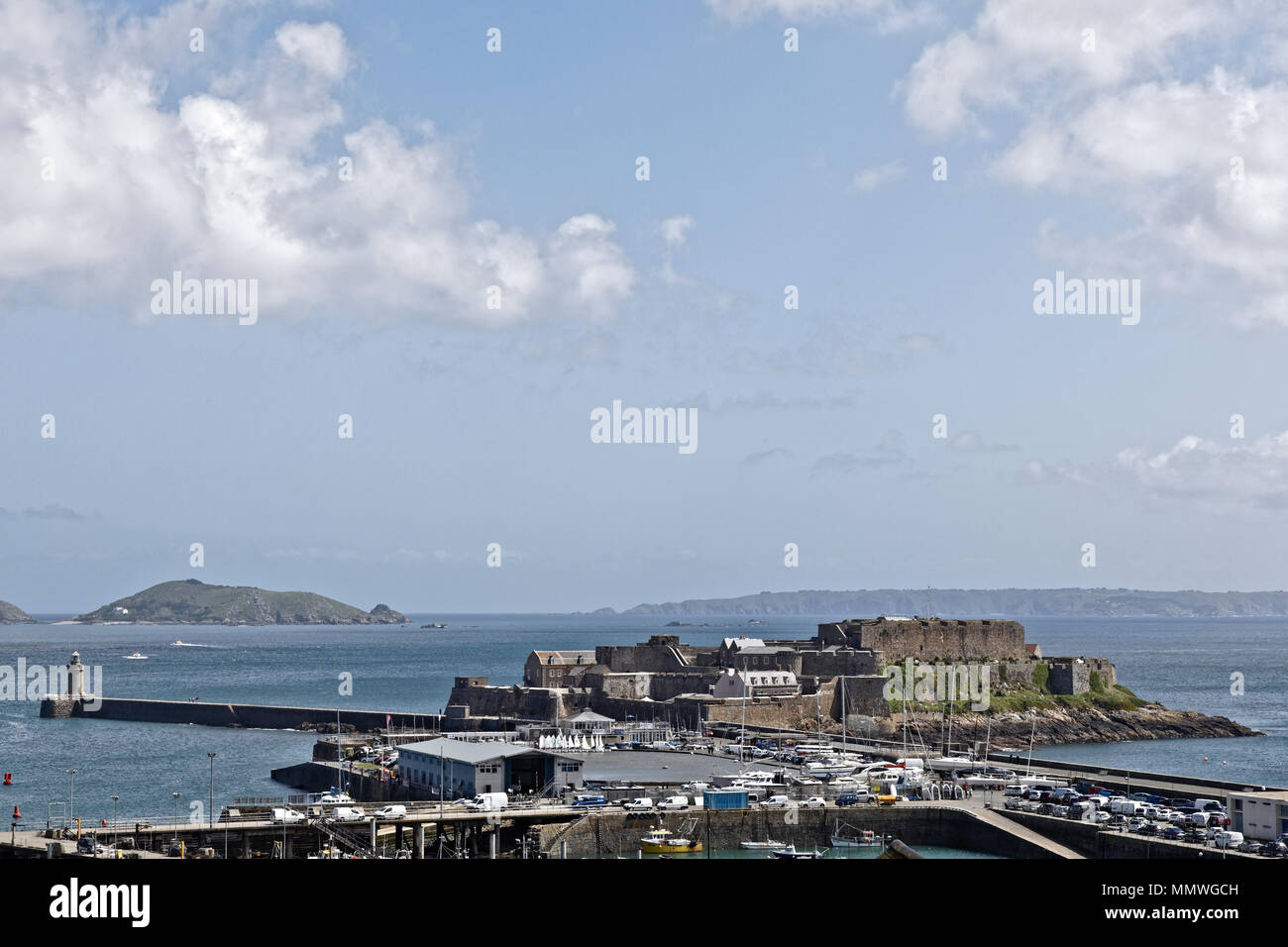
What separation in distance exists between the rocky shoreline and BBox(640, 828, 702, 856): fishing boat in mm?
35276

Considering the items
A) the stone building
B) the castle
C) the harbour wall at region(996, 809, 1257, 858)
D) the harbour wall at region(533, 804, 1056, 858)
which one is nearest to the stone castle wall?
the castle

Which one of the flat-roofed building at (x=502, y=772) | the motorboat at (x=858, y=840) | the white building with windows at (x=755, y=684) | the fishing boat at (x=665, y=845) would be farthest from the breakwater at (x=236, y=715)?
the motorboat at (x=858, y=840)

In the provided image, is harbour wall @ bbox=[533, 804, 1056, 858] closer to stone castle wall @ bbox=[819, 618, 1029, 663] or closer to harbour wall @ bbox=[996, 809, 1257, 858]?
harbour wall @ bbox=[996, 809, 1257, 858]

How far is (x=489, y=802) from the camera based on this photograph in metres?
45.4

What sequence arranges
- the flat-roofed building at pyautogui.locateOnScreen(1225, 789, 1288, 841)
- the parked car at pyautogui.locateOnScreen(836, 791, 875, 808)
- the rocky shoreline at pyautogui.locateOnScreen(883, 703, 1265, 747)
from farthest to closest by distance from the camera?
1. the rocky shoreline at pyautogui.locateOnScreen(883, 703, 1265, 747)
2. the parked car at pyautogui.locateOnScreen(836, 791, 875, 808)
3. the flat-roofed building at pyautogui.locateOnScreen(1225, 789, 1288, 841)

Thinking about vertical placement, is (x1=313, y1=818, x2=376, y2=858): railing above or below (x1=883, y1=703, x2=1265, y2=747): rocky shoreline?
above

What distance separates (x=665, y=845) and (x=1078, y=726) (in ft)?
158

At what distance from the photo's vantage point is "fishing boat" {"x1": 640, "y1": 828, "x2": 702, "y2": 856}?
139 ft

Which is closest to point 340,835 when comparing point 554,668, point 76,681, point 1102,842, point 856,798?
point 856,798

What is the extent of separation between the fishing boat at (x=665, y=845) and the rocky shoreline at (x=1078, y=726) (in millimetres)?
35276

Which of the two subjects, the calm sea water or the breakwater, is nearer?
the calm sea water
